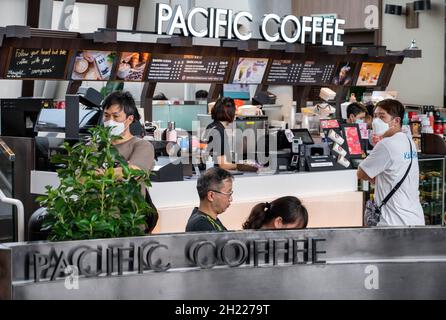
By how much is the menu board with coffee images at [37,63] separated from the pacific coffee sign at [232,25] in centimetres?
109

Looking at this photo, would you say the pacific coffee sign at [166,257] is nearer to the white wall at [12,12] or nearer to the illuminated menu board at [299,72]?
the illuminated menu board at [299,72]

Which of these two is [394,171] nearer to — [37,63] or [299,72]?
[37,63]

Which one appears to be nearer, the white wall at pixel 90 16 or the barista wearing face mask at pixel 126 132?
the barista wearing face mask at pixel 126 132

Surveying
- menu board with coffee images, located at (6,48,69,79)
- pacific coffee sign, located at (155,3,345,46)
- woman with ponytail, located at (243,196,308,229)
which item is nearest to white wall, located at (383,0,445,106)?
pacific coffee sign, located at (155,3,345,46)

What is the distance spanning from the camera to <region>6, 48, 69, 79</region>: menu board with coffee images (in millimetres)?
8570

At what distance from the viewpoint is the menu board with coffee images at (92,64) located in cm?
900

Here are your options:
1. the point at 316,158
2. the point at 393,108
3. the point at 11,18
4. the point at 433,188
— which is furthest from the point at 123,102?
the point at 11,18

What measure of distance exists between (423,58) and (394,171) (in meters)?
10.6

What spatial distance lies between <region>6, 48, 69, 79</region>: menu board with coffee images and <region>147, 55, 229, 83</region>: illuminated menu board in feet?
3.50

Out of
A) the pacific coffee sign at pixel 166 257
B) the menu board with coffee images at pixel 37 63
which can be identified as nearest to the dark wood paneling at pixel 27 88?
the menu board with coffee images at pixel 37 63

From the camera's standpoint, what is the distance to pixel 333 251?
121 inches
